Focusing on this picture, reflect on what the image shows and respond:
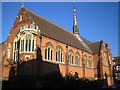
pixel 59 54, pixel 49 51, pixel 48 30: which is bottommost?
pixel 59 54

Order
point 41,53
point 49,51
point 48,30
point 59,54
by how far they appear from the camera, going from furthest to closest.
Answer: point 48,30
point 59,54
point 49,51
point 41,53

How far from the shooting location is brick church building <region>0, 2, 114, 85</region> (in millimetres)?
25812

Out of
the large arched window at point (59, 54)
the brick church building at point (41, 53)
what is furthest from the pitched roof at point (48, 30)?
the large arched window at point (59, 54)

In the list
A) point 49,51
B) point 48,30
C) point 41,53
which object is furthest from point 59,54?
point 48,30

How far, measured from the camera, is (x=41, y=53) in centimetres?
2642

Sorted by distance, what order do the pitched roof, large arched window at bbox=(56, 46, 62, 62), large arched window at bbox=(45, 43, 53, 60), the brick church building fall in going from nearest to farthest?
the brick church building, large arched window at bbox=(45, 43, 53, 60), the pitched roof, large arched window at bbox=(56, 46, 62, 62)

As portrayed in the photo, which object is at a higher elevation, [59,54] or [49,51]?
[49,51]

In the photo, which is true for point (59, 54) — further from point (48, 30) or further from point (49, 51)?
point (48, 30)

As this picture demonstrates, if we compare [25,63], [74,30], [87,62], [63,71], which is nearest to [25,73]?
[25,63]

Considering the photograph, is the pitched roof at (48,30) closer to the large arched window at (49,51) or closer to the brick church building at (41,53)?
the brick church building at (41,53)

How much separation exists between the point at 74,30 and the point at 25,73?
29918 mm

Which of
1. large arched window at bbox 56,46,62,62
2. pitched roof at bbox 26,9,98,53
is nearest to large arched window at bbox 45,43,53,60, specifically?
large arched window at bbox 56,46,62,62

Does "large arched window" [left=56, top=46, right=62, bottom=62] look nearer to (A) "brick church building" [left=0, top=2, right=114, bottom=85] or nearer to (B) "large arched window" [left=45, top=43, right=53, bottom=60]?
(A) "brick church building" [left=0, top=2, right=114, bottom=85]

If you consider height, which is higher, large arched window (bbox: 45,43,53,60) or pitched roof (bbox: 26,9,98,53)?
pitched roof (bbox: 26,9,98,53)
